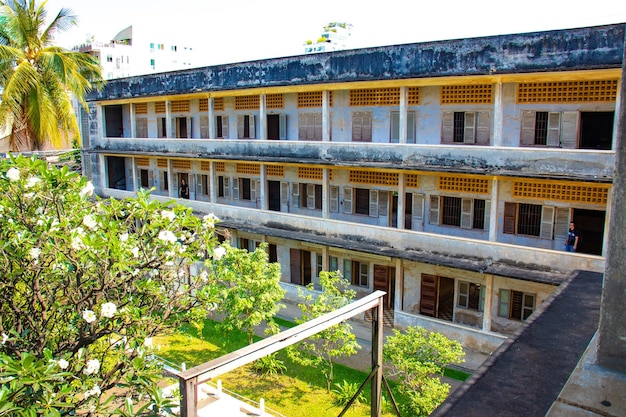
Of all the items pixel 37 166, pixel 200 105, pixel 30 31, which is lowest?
pixel 37 166

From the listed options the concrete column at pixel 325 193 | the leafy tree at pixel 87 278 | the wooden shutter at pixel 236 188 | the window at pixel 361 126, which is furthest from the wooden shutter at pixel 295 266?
the leafy tree at pixel 87 278

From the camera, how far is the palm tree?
75.6 feet

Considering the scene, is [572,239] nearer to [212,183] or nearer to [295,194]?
[295,194]

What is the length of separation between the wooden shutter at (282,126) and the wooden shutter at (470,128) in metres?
7.99

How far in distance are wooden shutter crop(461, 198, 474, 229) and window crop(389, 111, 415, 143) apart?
295cm

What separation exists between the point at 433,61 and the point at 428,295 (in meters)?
7.84

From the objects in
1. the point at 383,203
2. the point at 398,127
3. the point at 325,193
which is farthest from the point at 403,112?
the point at 325,193

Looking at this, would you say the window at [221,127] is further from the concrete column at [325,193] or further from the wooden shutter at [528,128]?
the wooden shutter at [528,128]

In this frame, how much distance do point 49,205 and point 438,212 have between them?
13.4 metres

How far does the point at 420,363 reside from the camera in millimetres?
14414

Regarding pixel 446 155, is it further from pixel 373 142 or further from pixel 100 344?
pixel 100 344

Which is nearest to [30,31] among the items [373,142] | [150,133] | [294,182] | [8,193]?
[150,133]

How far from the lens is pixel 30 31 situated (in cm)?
2348

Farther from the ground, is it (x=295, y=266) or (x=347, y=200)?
(x=347, y=200)
